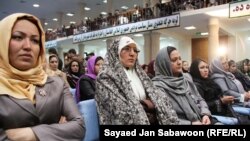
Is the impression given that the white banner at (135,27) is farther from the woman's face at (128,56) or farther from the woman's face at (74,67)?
the woman's face at (128,56)

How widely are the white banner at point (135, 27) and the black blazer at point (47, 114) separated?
9.45 m

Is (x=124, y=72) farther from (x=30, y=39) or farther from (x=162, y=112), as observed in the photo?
(x=30, y=39)

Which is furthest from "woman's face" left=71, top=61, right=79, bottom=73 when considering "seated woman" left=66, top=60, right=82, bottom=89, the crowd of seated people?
the crowd of seated people

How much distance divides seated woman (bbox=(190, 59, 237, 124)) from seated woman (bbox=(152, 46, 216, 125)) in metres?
0.38

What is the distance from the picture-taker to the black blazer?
1.08 m

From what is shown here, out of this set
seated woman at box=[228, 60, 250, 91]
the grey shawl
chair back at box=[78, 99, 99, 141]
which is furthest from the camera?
seated woman at box=[228, 60, 250, 91]

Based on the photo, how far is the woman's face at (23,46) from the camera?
1150 millimetres

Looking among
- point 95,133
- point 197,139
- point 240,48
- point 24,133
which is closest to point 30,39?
point 24,133

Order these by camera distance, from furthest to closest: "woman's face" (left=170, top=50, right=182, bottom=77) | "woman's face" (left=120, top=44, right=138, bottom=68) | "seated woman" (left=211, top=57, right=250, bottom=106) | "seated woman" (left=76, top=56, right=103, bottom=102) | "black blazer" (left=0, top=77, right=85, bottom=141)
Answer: "seated woman" (left=211, top=57, right=250, bottom=106) < "seated woman" (left=76, top=56, right=103, bottom=102) < "woman's face" (left=170, top=50, right=182, bottom=77) < "woman's face" (left=120, top=44, right=138, bottom=68) < "black blazer" (left=0, top=77, right=85, bottom=141)

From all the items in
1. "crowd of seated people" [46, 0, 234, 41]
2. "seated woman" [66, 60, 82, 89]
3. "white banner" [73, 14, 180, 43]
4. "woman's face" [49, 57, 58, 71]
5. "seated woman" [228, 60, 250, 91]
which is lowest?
"seated woman" [228, 60, 250, 91]

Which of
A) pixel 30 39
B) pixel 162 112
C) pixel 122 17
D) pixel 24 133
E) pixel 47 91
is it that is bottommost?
pixel 162 112

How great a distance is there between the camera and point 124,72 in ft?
6.93

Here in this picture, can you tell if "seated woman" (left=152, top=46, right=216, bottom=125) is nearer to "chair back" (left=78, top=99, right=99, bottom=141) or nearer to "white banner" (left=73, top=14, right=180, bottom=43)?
"chair back" (left=78, top=99, right=99, bottom=141)

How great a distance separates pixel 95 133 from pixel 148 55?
36.6ft
